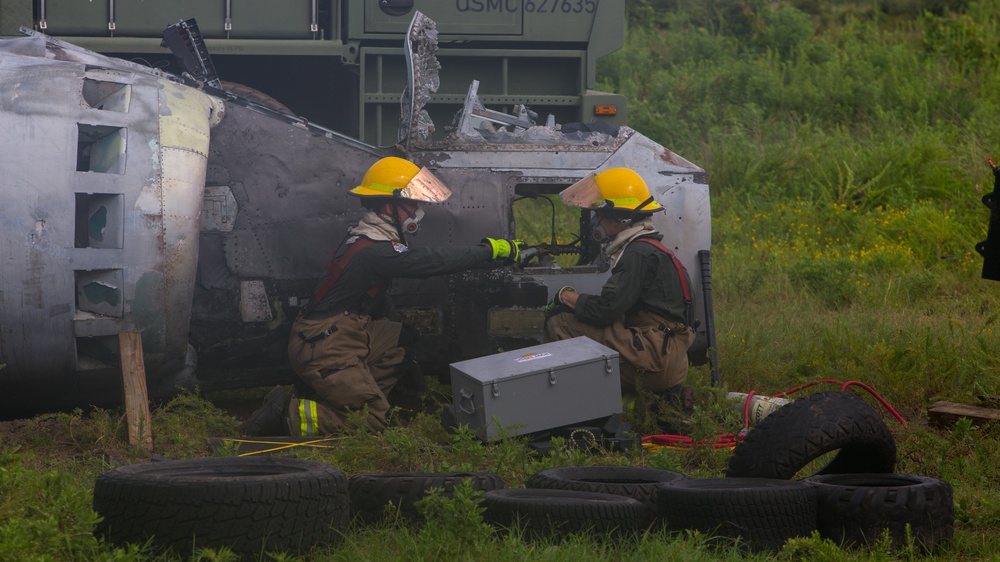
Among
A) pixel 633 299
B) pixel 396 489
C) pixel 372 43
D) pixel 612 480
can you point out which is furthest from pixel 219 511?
pixel 372 43

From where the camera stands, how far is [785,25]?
1742 cm

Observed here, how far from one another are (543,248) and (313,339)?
1.54 meters

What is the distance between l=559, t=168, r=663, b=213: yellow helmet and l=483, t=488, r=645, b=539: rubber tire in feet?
8.90

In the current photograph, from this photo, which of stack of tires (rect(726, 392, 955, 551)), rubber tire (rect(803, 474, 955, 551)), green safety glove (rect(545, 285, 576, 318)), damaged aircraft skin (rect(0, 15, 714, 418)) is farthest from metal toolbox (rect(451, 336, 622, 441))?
rubber tire (rect(803, 474, 955, 551))

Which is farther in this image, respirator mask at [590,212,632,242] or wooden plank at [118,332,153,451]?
respirator mask at [590,212,632,242]

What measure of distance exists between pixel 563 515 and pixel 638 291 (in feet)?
8.40

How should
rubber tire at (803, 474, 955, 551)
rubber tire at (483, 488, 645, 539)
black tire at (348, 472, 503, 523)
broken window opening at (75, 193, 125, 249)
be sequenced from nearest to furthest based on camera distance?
1. rubber tire at (483, 488, 645, 539)
2. rubber tire at (803, 474, 955, 551)
3. black tire at (348, 472, 503, 523)
4. broken window opening at (75, 193, 125, 249)

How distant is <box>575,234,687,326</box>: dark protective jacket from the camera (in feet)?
20.7

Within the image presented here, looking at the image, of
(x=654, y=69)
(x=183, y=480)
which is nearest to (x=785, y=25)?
(x=654, y=69)

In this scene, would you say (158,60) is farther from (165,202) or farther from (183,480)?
(183,480)

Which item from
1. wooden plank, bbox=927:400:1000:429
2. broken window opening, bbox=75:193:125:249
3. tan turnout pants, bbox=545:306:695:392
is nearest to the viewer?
broken window opening, bbox=75:193:125:249

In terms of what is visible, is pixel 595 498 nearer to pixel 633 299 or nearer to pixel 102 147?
pixel 633 299

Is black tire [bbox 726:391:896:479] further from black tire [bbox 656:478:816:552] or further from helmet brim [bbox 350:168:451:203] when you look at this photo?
helmet brim [bbox 350:168:451:203]

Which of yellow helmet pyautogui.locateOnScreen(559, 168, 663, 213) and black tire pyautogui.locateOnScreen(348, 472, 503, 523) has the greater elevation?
yellow helmet pyautogui.locateOnScreen(559, 168, 663, 213)
